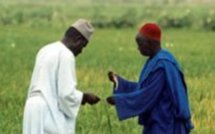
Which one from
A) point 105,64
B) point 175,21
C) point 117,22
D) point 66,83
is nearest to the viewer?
point 66,83

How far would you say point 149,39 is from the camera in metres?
7.82

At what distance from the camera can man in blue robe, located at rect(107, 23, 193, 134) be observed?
7723mm

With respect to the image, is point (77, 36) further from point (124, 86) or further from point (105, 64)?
point (105, 64)

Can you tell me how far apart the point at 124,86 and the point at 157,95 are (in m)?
0.58

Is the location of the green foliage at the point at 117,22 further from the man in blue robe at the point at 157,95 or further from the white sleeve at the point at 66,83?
the white sleeve at the point at 66,83

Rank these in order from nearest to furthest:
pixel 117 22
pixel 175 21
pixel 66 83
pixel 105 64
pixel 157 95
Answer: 1. pixel 66 83
2. pixel 157 95
3. pixel 105 64
4. pixel 175 21
5. pixel 117 22

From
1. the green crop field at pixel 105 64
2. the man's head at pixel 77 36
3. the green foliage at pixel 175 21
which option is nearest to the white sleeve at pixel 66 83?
the man's head at pixel 77 36

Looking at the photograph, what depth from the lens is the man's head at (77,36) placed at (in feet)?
25.5

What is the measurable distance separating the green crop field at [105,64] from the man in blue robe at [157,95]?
2.53 metres

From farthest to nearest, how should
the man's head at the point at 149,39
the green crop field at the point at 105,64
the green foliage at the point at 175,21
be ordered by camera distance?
1. the green foliage at the point at 175,21
2. the green crop field at the point at 105,64
3. the man's head at the point at 149,39

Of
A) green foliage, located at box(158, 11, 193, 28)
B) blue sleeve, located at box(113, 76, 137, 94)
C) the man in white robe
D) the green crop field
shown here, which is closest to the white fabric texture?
the man in white robe

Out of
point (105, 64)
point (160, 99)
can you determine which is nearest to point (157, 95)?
point (160, 99)

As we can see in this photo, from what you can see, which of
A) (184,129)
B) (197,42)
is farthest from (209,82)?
(197,42)

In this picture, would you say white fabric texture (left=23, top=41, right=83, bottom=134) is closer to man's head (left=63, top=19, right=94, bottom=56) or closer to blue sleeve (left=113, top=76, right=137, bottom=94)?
man's head (left=63, top=19, right=94, bottom=56)
